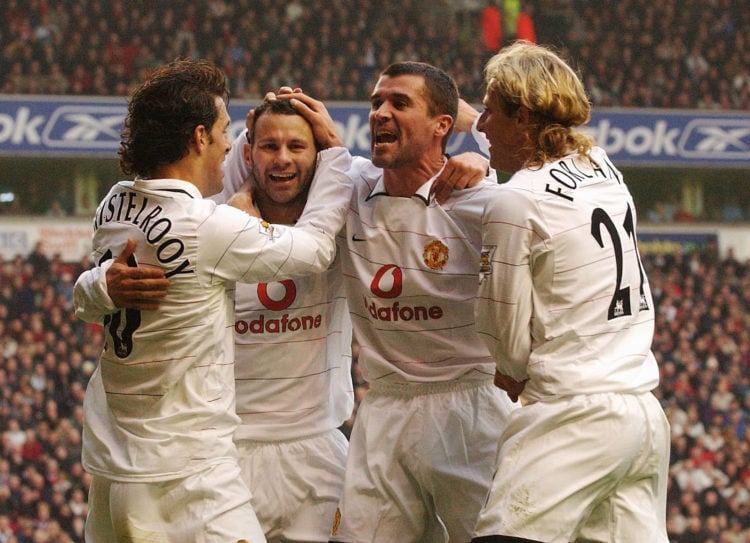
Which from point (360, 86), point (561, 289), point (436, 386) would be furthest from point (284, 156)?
point (360, 86)

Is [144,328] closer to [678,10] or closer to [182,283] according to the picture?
[182,283]

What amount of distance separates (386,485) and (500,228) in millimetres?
1153

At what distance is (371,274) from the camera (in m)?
4.09

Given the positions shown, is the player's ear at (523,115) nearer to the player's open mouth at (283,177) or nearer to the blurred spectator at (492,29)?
the player's open mouth at (283,177)

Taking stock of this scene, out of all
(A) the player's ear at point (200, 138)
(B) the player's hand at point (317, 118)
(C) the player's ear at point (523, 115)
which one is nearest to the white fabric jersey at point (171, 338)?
(A) the player's ear at point (200, 138)

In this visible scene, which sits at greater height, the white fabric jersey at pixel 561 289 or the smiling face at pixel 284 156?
the smiling face at pixel 284 156

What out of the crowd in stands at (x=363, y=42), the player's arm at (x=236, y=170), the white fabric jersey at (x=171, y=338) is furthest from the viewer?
the crowd in stands at (x=363, y=42)

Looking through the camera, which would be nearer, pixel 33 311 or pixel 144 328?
pixel 144 328

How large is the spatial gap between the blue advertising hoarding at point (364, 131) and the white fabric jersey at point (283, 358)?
1325cm

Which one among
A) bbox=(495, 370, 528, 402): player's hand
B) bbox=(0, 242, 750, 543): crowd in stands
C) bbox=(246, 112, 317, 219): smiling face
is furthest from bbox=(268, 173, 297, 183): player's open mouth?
bbox=(0, 242, 750, 543): crowd in stands

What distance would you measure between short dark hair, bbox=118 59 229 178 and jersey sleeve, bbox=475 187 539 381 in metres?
0.99

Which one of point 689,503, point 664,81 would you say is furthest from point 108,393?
point 664,81

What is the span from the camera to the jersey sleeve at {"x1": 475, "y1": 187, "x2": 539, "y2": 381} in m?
3.30

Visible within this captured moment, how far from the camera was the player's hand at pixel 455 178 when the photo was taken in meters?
4.07
